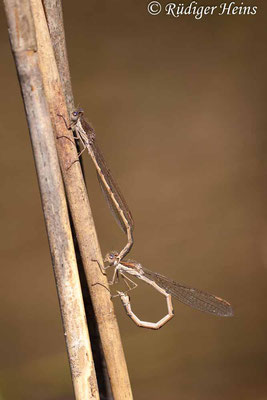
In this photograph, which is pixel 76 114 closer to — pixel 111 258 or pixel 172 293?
pixel 111 258

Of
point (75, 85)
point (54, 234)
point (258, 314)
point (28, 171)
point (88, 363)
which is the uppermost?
point (75, 85)

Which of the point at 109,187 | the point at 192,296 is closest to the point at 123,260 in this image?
the point at 109,187

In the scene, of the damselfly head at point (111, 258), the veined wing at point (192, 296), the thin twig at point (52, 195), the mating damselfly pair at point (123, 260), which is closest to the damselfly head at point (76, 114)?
the mating damselfly pair at point (123, 260)

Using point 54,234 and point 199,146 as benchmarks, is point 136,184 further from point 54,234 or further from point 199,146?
point 54,234

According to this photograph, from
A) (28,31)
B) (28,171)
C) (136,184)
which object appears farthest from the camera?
(136,184)

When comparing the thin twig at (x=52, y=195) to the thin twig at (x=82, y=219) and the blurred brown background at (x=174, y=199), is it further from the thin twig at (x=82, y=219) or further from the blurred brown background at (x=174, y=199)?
the blurred brown background at (x=174, y=199)

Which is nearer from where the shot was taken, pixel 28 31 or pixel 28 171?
pixel 28 31

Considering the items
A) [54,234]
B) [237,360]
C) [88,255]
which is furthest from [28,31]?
[237,360]
